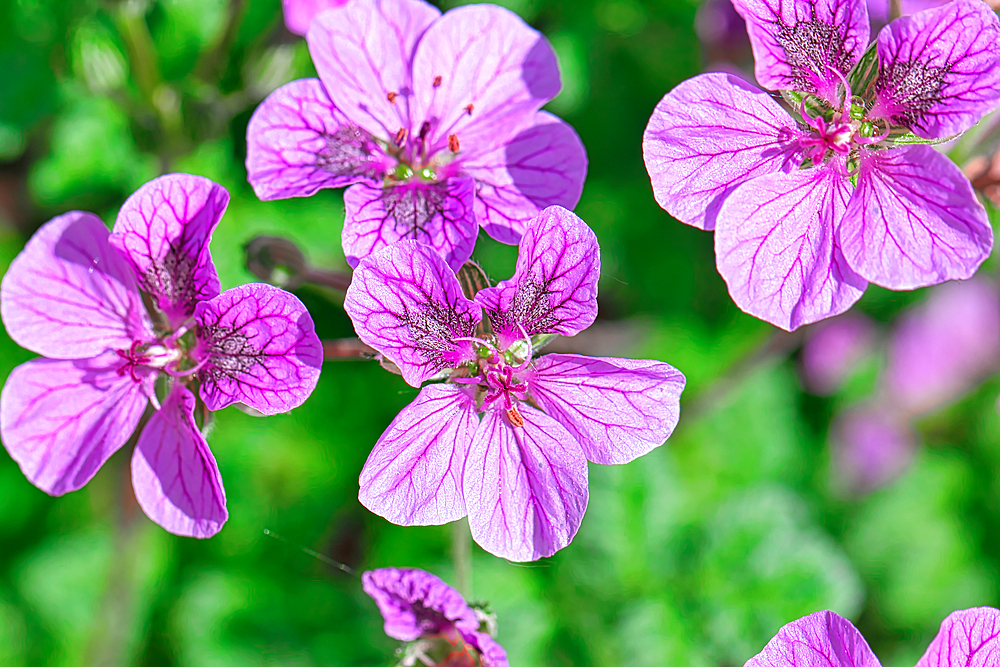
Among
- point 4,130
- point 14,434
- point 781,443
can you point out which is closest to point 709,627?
point 781,443

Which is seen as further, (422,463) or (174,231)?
(174,231)

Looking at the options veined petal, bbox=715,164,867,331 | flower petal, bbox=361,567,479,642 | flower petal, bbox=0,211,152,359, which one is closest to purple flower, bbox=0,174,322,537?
flower petal, bbox=0,211,152,359

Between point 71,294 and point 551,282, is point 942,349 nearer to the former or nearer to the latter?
point 551,282

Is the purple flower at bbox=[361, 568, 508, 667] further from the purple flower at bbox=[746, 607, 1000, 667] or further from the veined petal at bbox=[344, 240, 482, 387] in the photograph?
the purple flower at bbox=[746, 607, 1000, 667]

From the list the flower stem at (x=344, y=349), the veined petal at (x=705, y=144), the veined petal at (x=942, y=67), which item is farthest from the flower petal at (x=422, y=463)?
the veined petal at (x=942, y=67)

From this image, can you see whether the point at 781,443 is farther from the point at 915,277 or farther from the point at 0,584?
the point at 0,584

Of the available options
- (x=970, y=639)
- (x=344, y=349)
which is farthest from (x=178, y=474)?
(x=970, y=639)
